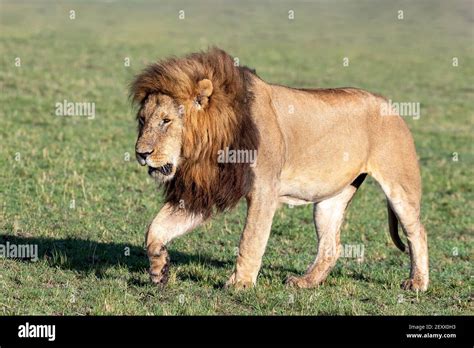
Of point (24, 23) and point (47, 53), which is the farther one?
point (24, 23)

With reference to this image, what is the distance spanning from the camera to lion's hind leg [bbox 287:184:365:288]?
346 inches

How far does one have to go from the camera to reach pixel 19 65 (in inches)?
936

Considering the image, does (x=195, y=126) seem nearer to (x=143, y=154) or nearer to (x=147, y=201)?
(x=143, y=154)

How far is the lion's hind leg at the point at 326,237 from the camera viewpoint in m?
8.78

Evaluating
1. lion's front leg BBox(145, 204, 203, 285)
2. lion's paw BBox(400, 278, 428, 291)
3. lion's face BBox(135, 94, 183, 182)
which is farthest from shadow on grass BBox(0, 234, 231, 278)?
lion's paw BBox(400, 278, 428, 291)

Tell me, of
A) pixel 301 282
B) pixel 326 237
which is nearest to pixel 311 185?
pixel 326 237

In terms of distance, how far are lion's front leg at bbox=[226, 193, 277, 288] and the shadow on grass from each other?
42.5 inches

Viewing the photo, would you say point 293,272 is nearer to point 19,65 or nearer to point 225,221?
point 225,221

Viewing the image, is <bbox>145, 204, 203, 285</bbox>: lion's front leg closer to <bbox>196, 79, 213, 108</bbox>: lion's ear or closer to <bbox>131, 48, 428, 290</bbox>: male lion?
<bbox>131, 48, 428, 290</bbox>: male lion

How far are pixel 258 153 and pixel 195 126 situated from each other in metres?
0.62

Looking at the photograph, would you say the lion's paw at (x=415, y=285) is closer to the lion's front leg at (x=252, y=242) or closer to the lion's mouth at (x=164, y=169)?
the lion's front leg at (x=252, y=242)

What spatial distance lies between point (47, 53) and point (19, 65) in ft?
11.0

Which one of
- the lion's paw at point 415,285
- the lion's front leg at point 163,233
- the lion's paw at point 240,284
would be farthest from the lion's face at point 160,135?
the lion's paw at point 415,285
